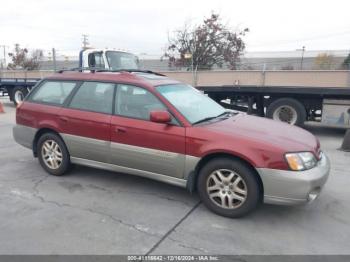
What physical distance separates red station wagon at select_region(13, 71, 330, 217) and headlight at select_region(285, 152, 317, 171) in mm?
11

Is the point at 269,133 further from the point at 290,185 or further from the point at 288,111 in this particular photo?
the point at 288,111

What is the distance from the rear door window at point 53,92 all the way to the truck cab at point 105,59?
5.54m

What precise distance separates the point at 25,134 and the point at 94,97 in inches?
58.7

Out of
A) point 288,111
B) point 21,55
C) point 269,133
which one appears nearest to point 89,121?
point 269,133

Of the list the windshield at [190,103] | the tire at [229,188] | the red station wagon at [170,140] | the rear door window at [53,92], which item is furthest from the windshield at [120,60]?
the tire at [229,188]

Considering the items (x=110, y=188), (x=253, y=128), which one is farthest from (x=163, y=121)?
(x=110, y=188)

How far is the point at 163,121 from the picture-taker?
3.82 meters

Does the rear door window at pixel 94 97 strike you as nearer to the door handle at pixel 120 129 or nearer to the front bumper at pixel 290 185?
the door handle at pixel 120 129

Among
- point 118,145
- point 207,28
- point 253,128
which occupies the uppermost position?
point 207,28

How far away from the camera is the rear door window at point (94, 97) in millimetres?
4391

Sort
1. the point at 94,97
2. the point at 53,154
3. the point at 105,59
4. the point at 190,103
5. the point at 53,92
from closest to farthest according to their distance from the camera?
the point at 190,103 < the point at 94,97 < the point at 53,154 < the point at 53,92 < the point at 105,59

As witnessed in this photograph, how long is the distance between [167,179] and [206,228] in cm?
84

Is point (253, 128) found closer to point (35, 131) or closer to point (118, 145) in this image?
point (118, 145)

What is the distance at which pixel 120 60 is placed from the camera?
1123 cm
